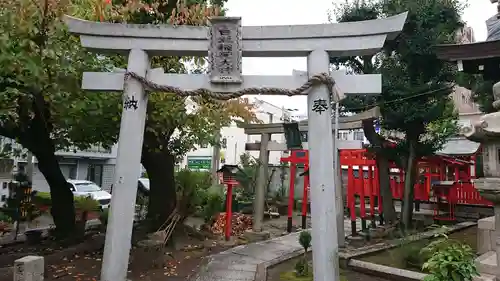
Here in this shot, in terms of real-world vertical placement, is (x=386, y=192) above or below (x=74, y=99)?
below

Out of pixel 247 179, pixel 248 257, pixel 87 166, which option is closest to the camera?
pixel 248 257

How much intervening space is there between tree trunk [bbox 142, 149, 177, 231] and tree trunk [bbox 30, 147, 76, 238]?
2652 mm

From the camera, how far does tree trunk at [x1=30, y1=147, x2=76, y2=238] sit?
11273 millimetres

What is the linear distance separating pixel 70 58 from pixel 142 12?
2.27m

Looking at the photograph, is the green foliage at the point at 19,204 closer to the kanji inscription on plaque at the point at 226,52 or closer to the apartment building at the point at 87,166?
the kanji inscription on plaque at the point at 226,52

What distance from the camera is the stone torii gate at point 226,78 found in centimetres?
569

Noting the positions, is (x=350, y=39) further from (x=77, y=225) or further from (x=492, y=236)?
(x=77, y=225)

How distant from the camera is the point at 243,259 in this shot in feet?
33.5

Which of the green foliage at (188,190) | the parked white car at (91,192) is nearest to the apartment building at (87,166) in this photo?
the parked white car at (91,192)

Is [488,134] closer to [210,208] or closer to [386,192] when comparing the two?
[386,192]

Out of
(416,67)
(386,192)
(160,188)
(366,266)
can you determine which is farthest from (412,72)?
(160,188)

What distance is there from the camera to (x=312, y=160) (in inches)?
228

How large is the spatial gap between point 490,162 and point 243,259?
21.7 feet

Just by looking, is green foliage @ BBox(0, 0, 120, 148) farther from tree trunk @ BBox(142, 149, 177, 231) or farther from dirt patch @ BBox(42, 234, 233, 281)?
dirt patch @ BBox(42, 234, 233, 281)
